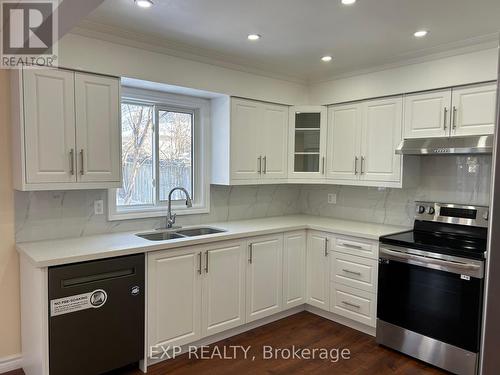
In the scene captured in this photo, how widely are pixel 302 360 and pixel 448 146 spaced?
206 cm

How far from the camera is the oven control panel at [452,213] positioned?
2.93 meters

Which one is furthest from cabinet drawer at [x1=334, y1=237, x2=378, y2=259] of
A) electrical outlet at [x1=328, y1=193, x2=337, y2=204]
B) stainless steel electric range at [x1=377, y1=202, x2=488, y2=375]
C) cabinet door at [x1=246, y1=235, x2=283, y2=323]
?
electrical outlet at [x1=328, y1=193, x2=337, y2=204]

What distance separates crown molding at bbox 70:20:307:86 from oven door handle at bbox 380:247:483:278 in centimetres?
213

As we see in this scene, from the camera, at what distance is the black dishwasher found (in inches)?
85.9

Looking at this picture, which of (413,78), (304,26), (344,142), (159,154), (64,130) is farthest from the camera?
(344,142)

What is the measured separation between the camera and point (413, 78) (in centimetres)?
316

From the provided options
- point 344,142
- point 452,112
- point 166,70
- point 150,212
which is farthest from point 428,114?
point 150,212

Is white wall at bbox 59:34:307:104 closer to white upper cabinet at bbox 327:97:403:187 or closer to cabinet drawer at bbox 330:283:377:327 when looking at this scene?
white upper cabinet at bbox 327:97:403:187

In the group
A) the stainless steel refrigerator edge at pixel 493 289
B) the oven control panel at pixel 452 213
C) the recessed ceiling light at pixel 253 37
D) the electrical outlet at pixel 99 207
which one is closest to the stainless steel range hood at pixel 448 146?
the oven control panel at pixel 452 213

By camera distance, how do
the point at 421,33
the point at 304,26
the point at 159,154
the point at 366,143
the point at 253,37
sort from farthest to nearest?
1. the point at 366,143
2. the point at 159,154
3. the point at 253,37
4. the point at 421,33
5. the point at 304,26

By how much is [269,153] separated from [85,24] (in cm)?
203

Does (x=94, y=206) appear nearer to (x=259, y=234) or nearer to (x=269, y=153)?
(x=259, y=234)

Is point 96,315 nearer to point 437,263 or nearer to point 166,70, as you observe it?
point 166,70

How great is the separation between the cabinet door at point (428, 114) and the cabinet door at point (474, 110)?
0.06 meters
